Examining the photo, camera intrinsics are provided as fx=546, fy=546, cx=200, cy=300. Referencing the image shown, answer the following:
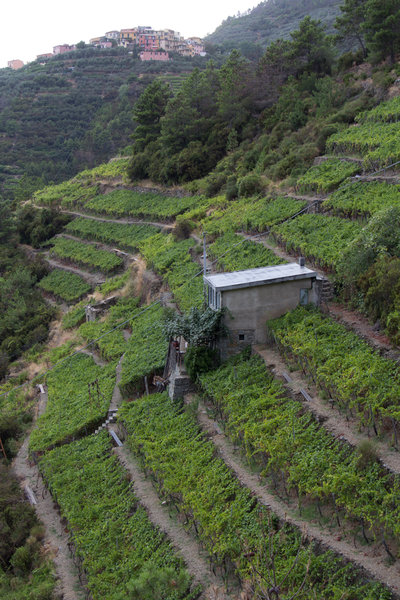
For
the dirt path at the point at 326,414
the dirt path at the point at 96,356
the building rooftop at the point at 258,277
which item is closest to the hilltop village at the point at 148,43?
the dirt path at the point at 96,356

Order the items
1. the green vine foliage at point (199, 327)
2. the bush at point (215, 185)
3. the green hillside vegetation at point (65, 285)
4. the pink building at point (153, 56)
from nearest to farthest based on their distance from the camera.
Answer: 1. the green vine foliage at point (199, 327)
2. the green hillside vegetation at point (65, 285)
3. the bush at point (215, 185)
4. the pink building at point (153, 56)

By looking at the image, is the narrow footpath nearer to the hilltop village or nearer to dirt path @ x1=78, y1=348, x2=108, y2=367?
dirt path @ x1=78, y1=348, x2=108, y2=367

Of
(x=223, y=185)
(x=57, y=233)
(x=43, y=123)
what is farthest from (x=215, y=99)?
(x=43, y=123)

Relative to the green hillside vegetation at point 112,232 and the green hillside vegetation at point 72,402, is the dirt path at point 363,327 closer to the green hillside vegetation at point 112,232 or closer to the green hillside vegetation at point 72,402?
the green hillside vegetation at point 72,402

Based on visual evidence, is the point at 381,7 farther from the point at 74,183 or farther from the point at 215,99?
the point at 74,183

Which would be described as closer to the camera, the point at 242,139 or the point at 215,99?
the point at 242,139

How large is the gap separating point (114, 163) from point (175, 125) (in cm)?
1402

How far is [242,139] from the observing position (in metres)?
41.1

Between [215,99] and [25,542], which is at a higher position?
[215,99]

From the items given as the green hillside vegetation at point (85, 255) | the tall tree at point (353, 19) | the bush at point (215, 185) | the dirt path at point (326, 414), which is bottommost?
the green hillside vegetation at point (85, 255)

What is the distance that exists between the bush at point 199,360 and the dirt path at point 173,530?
3.14 m

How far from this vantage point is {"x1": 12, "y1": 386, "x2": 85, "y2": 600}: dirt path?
12.8 metres

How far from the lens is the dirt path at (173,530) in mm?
10695

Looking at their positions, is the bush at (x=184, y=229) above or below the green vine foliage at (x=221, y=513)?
above
